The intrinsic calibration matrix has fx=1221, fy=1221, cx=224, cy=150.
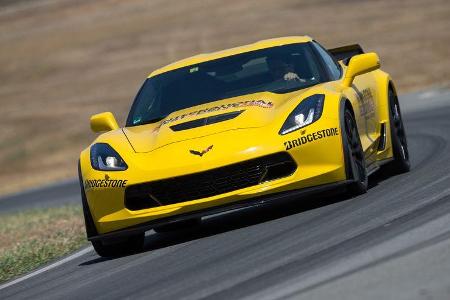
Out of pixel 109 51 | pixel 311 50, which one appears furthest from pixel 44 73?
pixel 311 50

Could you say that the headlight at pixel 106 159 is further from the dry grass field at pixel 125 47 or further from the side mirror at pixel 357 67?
the dry grass field at pixel 125 47

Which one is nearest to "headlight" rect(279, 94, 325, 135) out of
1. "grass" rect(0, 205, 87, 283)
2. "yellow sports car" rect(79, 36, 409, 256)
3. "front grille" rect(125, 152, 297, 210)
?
"yellow sports car" rect(79, 36, 409, 256)

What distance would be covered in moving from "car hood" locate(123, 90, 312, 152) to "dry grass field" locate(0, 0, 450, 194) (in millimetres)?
14394

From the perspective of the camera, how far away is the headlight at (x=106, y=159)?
26.8 ft

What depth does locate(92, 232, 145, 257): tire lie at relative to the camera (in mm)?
8375

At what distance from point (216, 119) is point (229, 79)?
3.84ft

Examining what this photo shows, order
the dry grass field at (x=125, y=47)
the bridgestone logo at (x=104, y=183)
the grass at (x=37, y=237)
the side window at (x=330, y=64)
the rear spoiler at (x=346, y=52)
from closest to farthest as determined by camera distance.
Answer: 1. the bridgestone logo at (x=104, y=183)
2. the grass at (x=37, y=237)
3. the side window at (x=330, y=64)
4. the rear spoiler at (x=346, y=52)
5. the dry grass field at (x=125, y=47)

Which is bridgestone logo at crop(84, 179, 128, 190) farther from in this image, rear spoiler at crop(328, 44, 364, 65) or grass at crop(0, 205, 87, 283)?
rear spoiler at crop(328, 44, 364, 65)

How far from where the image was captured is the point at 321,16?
1486 inches

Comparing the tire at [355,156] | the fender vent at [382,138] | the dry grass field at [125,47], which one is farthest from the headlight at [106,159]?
the dry grass field at [125,47]

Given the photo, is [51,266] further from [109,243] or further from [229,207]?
[229,207]

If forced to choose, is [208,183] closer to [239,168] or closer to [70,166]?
[239,168]

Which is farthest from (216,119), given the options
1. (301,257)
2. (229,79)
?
(301,257)

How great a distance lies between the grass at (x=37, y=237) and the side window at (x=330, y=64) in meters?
2.47
